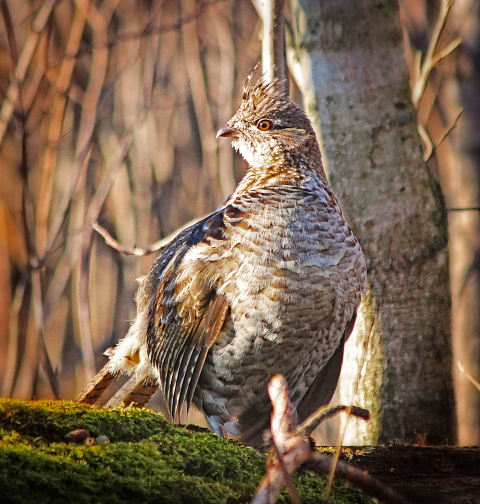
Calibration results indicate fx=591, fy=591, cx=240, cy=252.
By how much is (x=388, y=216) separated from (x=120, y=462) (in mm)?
2026

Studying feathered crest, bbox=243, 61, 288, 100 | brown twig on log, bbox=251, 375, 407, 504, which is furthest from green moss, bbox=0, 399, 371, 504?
feathered crest, bbox=243, 61, 288, 100

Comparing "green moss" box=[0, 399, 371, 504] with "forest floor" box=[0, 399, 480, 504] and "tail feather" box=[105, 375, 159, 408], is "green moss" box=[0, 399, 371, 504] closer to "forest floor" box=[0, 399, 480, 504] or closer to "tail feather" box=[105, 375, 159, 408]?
"forest floor" box=[0, 399, 480, 504]

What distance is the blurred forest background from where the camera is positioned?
555 cm

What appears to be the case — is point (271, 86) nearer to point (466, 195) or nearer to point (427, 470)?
point (427, 470)

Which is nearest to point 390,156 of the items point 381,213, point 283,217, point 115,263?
point 381,213

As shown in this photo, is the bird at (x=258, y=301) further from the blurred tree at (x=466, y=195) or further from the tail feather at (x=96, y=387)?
the blurred tree at (x=466, y=195)

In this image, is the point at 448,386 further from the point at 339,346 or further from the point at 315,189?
the point at 315,189

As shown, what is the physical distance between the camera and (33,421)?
209cm

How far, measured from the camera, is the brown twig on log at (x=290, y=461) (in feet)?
4.12

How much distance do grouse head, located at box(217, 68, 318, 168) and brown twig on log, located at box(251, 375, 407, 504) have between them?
2.11 metres

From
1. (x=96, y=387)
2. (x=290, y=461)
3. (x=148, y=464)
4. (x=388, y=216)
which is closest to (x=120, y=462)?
(x=148, y=464)

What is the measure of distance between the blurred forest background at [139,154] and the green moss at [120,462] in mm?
2949

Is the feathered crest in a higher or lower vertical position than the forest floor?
higher

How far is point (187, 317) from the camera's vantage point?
2.92m
